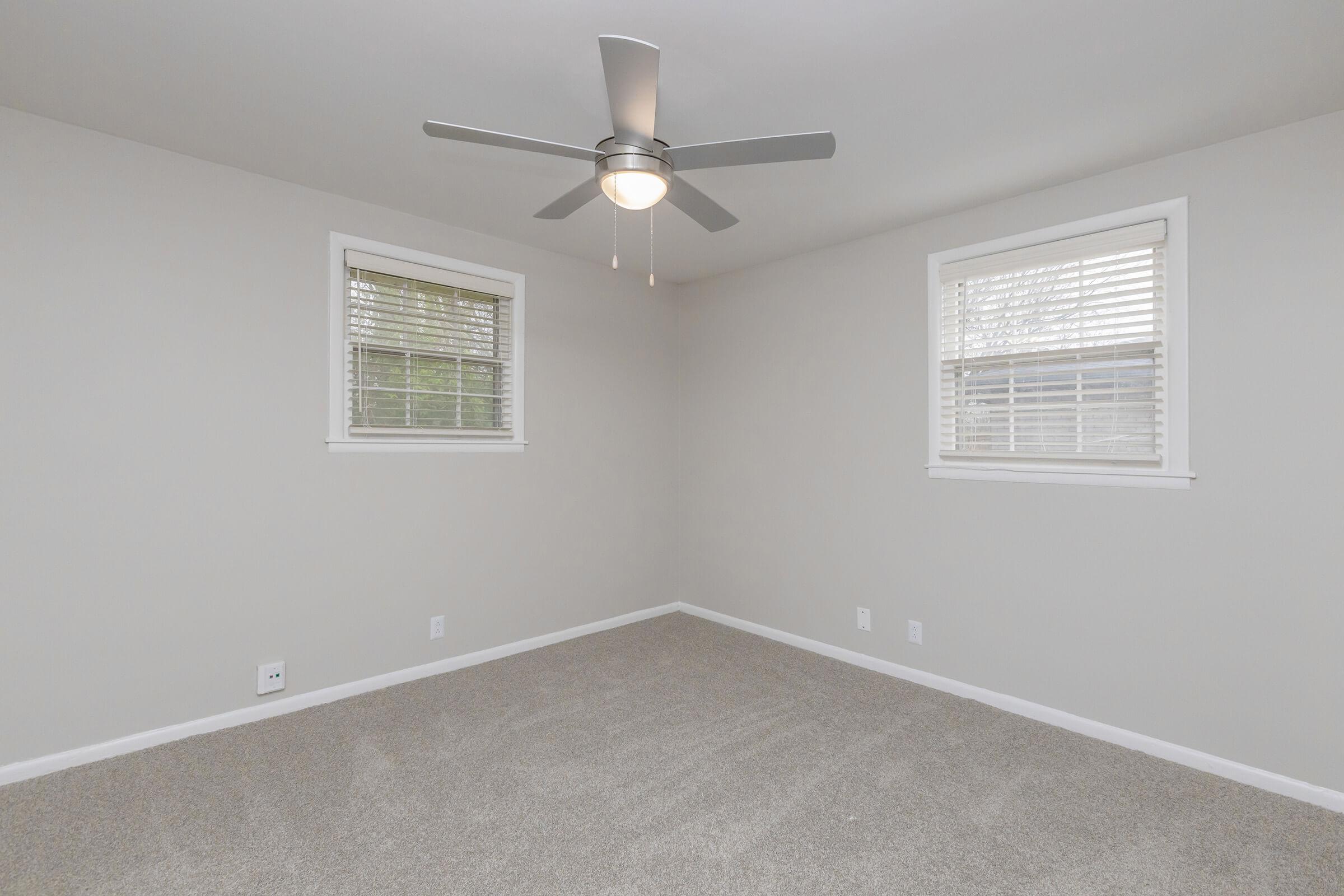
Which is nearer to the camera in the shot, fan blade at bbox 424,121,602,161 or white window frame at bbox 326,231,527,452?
fan blade at bbox 424,121,602,161

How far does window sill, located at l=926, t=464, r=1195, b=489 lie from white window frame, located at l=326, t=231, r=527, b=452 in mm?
2366

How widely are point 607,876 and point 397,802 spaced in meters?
0.84

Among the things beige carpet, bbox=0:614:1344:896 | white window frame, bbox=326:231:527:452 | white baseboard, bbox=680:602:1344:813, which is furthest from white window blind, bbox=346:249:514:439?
white baseboard, bbox=680:602:1344:813

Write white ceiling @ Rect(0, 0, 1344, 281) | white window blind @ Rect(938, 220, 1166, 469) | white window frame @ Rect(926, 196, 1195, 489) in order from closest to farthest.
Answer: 1. white ceiling @ Rect(0, 0, 1344, 281)
2. white window frame @ Rect(926, 196, 1195, 489)
3. white window blind @ Rect(938, 220, 1166, 469)

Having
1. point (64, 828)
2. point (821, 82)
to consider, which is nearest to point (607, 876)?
point (64, 828)

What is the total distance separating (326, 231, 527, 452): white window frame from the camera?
10.2ft

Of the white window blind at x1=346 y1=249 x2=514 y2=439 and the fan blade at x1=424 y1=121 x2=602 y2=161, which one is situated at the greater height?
→ the fan blade at x1=424 y1=121 x2=602 y2=161

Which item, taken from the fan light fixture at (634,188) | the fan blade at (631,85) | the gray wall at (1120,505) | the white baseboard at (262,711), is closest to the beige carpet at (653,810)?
the white baseboard at (262,711)

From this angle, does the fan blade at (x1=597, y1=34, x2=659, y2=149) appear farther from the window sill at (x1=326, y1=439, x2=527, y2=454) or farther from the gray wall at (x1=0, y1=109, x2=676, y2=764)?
the window sill at (x1=326, y1=439, x2=527, y2=454)

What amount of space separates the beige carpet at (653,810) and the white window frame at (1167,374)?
3.63 feet

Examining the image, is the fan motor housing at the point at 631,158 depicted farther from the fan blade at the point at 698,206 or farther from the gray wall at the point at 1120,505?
the gray wall at the point at 1120,505

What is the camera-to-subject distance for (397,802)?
7.28 ft

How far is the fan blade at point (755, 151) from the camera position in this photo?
6.03 feet

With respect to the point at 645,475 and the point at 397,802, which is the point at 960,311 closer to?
the point at 645,475
